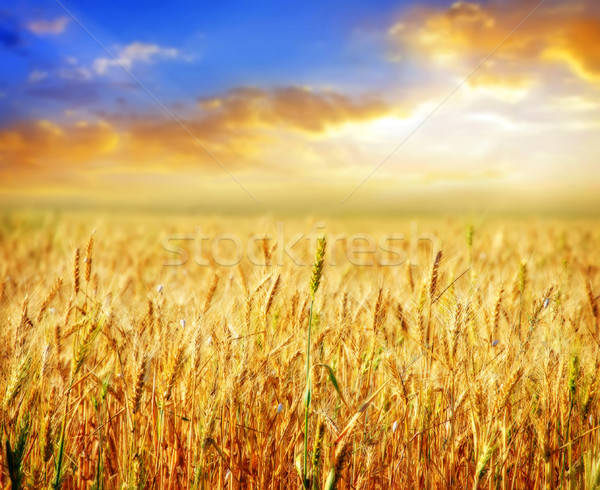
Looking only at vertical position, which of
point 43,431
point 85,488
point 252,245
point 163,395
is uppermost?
point 252,245

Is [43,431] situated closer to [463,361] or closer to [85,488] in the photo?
[85,488]

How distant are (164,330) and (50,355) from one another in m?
0.58

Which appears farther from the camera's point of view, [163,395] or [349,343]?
[349,343]

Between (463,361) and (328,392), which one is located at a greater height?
(463,361)

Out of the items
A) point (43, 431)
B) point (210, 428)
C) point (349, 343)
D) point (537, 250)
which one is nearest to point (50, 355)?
point (43, 431)

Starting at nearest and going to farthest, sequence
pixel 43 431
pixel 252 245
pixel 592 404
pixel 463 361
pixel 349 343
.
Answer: pixel 43 431 < pixel 463 361 < pixel 592 404 < pixel 349 343 < pixel 252 245

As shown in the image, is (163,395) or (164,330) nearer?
(163,395)

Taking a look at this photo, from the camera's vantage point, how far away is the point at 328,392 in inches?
85.6

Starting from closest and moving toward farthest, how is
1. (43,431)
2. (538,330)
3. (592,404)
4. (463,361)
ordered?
1. (43,431)
2. (463,361)
3. (592,404)
4. (538,330)

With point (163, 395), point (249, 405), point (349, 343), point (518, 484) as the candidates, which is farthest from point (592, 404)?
point (163, 395)

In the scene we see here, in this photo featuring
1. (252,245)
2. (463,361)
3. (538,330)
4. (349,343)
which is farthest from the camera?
(252,245)

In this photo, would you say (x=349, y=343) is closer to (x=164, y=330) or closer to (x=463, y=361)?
(x=463, y=361)

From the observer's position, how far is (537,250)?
8164 mm

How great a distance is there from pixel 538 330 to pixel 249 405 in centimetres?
190
